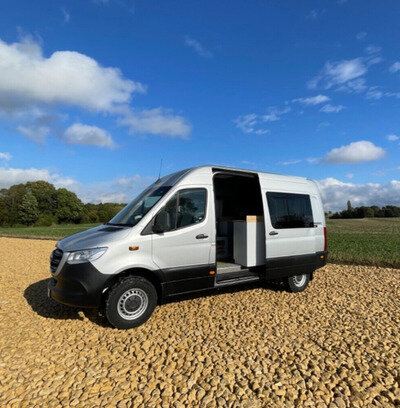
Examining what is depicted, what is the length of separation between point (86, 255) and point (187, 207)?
1721mm

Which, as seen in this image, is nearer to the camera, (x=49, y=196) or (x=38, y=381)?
(x=38, y=381)

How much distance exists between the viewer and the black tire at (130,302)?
4133mm

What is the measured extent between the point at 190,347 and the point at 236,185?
13.0ft

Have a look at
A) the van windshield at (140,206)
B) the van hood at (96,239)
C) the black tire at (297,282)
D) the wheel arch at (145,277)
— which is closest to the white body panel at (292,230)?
the black tire at (297,282)

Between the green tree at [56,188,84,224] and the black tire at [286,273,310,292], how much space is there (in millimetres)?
60323

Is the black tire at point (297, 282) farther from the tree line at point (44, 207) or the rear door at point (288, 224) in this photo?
the tree line at point (44, 207)

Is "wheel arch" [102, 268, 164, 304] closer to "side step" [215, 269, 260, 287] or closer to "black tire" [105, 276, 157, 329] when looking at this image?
"black tire" [105, 276, 157, 329]

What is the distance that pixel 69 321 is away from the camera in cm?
465

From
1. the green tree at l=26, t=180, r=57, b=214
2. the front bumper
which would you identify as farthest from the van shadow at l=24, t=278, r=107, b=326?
the green tree at l=26, t=180, r=57, b=214

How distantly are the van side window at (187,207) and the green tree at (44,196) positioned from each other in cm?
6725

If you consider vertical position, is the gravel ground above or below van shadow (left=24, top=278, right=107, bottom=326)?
below

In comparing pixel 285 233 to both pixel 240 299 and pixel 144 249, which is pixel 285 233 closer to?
pixel 240 299

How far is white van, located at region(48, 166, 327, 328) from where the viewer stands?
4.11m

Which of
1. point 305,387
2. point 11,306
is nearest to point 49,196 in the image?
point 11,306
